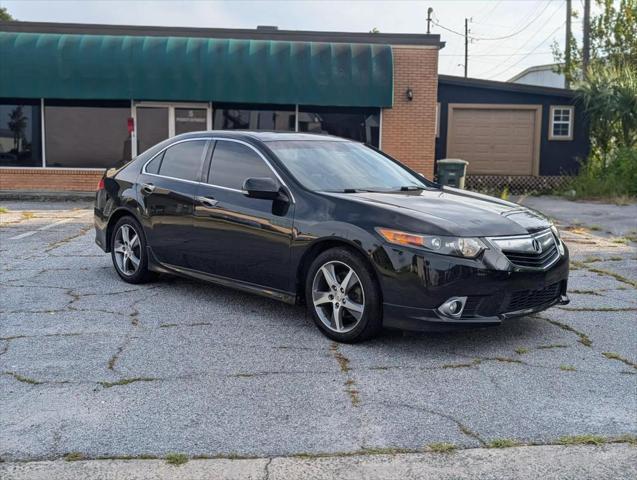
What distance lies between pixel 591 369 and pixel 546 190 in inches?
666

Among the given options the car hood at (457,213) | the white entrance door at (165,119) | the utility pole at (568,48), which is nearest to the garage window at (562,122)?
the utility pole at (568,48)

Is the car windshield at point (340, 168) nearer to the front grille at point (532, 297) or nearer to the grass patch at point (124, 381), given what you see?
the front grille at point (532, 297)

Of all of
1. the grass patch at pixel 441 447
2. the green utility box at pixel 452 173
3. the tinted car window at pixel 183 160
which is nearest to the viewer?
the grass patch at pixel 441 447

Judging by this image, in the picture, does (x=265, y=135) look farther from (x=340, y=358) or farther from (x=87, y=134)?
(x=87, y=134)

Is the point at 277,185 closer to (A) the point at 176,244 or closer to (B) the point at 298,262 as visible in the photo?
(B) the point at 298,262

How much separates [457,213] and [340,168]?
4.28 feet

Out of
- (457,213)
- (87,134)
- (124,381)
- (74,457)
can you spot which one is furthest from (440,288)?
(87,134)

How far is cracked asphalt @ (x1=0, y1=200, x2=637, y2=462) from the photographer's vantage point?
3783 mm

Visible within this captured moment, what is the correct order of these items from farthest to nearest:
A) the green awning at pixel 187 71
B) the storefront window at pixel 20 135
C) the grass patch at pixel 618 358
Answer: the storefront window at pixel 20 135, the green awning at pixel 187 71, the grass patch at pixel 618 358

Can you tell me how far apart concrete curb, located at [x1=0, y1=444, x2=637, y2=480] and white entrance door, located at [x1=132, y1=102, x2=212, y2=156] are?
15.4 m

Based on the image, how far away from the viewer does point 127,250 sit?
24.3 feet

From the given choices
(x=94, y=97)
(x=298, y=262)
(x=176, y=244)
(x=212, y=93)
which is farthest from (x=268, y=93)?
(x=298, y=262)

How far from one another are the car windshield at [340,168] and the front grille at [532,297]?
146 cm

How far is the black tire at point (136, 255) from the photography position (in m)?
7.16
